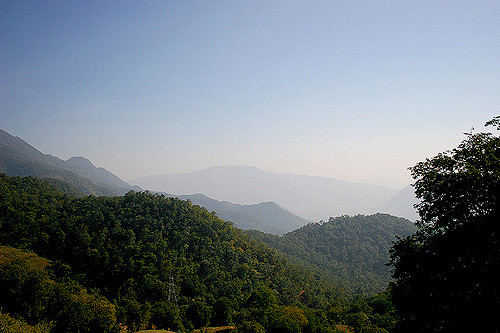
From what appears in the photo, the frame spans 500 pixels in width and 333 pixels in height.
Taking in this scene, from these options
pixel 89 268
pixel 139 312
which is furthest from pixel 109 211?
pixel 139 312

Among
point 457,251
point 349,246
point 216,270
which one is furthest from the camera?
point 349,246

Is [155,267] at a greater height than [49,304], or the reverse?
[49,304]

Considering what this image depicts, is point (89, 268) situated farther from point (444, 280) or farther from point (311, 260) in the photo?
point (311, 260)

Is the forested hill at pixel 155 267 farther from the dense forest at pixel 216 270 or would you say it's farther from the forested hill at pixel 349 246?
the forested hill at pixel 349 246

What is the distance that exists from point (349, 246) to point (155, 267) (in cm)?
8148

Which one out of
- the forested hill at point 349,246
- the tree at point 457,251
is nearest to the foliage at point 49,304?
the tree at point 457,251

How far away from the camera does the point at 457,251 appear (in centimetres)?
834

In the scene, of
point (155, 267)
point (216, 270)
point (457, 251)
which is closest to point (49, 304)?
point (155, 267)

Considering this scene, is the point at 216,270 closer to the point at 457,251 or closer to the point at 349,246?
the point at 457,251

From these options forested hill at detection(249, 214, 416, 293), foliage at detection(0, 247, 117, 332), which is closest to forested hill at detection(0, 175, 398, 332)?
foliage at detection(0, 247, 117, 332)

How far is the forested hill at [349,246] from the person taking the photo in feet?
282

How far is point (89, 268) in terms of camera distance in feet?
144

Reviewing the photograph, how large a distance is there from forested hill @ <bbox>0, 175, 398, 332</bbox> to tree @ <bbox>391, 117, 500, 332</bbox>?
20302mm

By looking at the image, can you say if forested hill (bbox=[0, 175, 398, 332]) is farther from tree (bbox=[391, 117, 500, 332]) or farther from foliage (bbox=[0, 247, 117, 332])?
tree (bbox=[391, 117, 500, 332])
